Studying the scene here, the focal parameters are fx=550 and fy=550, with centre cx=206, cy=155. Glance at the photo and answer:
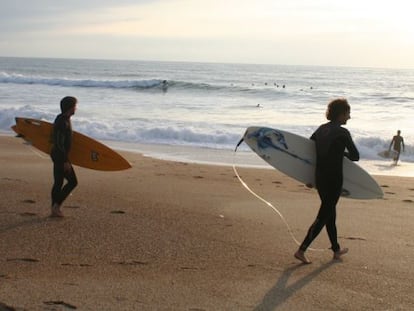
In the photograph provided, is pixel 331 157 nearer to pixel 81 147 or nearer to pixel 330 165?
pixel 330 165

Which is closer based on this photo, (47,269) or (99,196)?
(47,269)

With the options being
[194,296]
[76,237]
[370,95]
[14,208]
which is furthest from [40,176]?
[370,95]

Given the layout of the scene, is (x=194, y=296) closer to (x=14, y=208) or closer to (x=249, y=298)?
(x=249, y=298)

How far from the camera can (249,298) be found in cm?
412

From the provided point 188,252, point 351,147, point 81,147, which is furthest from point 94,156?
point 351,147

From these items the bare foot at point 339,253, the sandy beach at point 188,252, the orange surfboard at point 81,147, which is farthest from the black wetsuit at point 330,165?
the orange surfboard at point 81,147

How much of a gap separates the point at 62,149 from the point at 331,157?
2988 millimetres

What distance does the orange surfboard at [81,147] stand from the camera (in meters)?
7.49

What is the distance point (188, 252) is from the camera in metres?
5.20

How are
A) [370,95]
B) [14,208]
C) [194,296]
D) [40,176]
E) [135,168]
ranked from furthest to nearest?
[370,95]
[135,168]
[40,176]
[14,208]
[194,296]

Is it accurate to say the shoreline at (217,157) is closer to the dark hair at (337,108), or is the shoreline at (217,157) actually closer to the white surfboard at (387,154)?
the white surfboard at (387,154)

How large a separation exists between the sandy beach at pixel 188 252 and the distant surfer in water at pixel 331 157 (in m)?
0.42

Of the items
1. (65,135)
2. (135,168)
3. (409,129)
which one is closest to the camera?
(65,135)

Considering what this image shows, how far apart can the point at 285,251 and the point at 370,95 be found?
40.4 m
